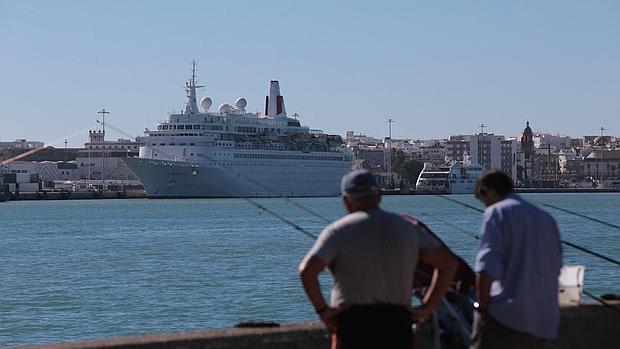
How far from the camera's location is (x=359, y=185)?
500 centimetres

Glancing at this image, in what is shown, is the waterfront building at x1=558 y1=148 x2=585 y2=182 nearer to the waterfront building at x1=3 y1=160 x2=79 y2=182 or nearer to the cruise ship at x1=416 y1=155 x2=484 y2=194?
the cruise ship at x1=416 y1=155 x2=484 y2=194

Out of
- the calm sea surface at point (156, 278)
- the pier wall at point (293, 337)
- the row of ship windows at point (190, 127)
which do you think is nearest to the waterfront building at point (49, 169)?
the row of ship windows at point (190, 127)

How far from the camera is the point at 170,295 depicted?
22.6 m

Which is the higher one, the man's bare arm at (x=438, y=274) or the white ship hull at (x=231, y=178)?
the man's bare arm at (x=438, y=274)

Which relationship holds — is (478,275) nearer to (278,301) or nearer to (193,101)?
(278,301)

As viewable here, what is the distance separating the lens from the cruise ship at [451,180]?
134 m

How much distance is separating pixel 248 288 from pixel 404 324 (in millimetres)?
18449

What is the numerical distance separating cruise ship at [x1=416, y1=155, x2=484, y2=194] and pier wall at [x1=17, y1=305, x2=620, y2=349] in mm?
125738

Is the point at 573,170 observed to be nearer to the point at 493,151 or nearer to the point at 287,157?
the point at 493,151

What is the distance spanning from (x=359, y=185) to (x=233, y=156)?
92.1m

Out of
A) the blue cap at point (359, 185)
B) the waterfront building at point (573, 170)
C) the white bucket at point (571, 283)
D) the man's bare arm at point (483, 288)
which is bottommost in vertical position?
the waterfront building at point (573, 170)

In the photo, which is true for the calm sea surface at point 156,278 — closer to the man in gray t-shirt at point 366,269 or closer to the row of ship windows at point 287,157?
the man in gray t-shirt at point 366,269

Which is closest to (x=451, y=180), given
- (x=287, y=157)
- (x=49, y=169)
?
(x=287, y=157)

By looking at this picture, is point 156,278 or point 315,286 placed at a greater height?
point 315,286
